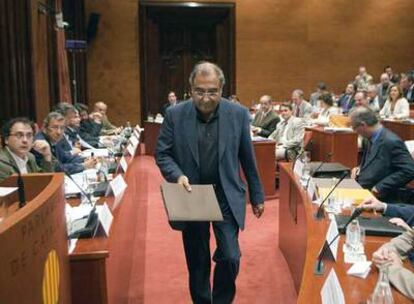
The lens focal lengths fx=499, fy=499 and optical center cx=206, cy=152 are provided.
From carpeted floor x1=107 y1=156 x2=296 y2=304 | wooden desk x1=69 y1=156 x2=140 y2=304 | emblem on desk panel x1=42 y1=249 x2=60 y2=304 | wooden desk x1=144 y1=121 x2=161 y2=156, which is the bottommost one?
carpeted floor x1=107 y1=156 x2=296 y2=304

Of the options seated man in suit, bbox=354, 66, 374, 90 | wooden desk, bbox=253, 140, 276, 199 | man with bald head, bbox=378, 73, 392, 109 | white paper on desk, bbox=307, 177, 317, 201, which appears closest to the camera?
white paper on desk, bbox=307, 177, 317, 201

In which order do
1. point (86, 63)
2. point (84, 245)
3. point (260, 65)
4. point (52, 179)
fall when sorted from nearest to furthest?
point (52, 179), point (84, 245), point (86, 63), point (260, 65)

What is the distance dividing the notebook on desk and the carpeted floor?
99 cm

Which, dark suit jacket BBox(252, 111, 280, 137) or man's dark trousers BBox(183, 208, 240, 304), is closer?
man's dark trousers BBox(183, 208, 240, 304)

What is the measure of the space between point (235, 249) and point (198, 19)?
9.83 m

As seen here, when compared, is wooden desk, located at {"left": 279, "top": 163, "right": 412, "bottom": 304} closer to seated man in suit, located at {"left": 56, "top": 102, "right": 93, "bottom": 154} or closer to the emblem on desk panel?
the emblem on desk panel

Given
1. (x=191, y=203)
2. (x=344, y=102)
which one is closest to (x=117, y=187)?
(x=191, y=203)

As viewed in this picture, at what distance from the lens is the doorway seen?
448 inches

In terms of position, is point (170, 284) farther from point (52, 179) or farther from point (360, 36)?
point (360, 36)

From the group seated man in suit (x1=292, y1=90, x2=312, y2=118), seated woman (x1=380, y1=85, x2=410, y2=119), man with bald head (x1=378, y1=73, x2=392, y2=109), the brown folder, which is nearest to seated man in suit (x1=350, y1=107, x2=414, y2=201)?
the brown folder

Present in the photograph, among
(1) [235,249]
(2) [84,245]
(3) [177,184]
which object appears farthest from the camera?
(1) [235,249]

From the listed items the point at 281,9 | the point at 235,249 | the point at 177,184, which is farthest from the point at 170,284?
the point at 281,9

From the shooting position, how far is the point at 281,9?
11.9 meters

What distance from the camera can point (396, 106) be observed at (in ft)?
27.7
